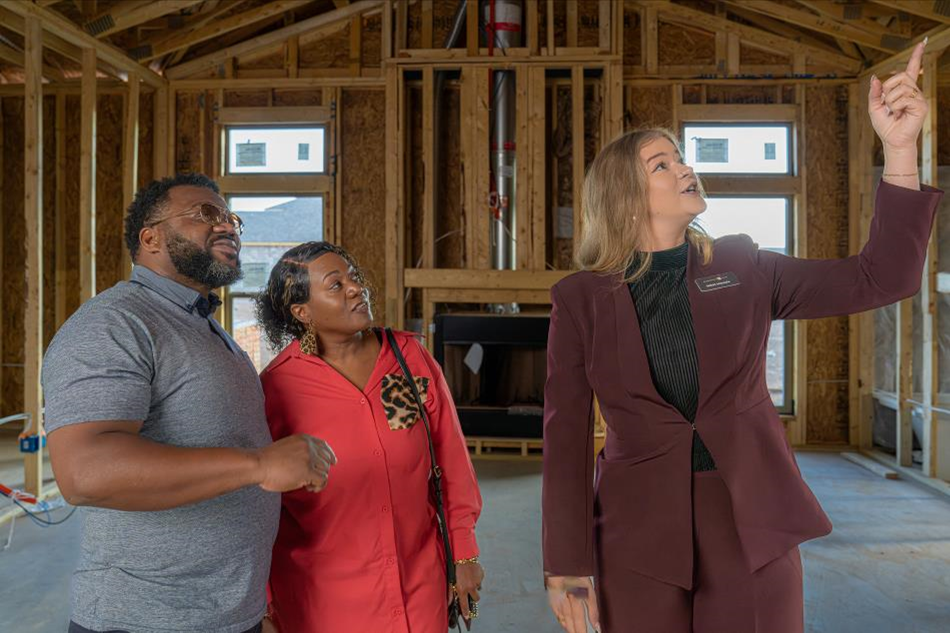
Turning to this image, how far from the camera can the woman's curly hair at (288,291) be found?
2.09 metres

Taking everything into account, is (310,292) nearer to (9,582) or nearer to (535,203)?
(9,582)

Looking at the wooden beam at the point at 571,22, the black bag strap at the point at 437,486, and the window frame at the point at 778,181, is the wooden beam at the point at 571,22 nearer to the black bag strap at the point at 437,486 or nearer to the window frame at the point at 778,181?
the window frame at the point at 778,181

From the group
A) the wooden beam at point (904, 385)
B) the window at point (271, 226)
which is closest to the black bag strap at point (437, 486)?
the wooden beam at point (904, 385)

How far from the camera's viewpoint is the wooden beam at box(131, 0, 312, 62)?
22.2 feet

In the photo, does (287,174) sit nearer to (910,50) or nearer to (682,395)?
(910,50)

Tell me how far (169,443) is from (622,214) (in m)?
1.05

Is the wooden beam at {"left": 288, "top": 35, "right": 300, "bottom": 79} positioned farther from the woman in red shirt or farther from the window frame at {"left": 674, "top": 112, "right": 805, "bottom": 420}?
the woman in red shirt

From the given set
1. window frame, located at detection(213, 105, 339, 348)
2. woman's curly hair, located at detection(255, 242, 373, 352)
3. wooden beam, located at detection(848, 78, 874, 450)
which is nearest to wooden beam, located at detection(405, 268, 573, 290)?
window frame, located at detection(213, 105, 339, 348)

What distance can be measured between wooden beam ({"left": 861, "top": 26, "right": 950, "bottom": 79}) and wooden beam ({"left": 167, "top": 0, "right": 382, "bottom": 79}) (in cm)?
475

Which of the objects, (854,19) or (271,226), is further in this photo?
(271,226)

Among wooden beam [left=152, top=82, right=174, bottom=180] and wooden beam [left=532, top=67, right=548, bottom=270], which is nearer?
wooden beam [left=532, top=67, right=548, bottom=270]

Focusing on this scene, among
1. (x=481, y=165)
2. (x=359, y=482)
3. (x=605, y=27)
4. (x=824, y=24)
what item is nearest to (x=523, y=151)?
(x=481, y=165)

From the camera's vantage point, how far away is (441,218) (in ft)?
24.1

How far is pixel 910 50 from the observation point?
6.11m
